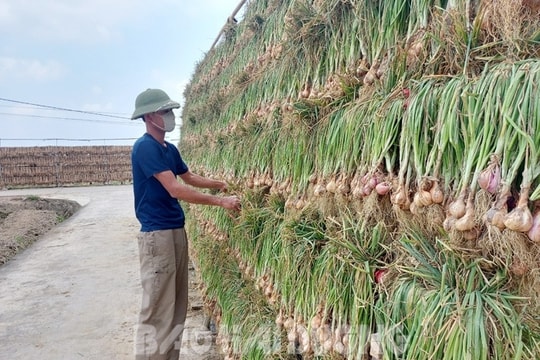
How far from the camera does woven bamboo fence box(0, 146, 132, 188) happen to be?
18453 mm

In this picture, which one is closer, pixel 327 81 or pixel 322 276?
pixel 322 276

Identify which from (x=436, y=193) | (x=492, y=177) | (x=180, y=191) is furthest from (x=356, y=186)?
(x=180, y=191)

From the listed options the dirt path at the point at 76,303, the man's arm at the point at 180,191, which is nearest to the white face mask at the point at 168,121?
the man's arm at the point at 180,191

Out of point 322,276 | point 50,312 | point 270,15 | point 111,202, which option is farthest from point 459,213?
point 111,202

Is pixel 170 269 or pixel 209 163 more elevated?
pixel 209 163

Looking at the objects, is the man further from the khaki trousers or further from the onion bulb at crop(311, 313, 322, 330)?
the onion bulb at crop(311, 313, 322, 330)

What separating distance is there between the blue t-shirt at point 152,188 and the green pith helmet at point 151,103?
0.15 m

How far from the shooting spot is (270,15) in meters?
2.29

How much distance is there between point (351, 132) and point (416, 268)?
0.43 m

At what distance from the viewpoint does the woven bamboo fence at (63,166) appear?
18.5 m

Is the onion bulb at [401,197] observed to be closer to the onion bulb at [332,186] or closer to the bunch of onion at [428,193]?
the bunch of onion at [428,193]

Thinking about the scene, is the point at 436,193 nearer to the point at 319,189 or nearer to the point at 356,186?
the point at 356,186

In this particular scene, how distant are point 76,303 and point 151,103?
8.67 feet

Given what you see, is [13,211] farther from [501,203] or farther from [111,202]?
[501,203]
